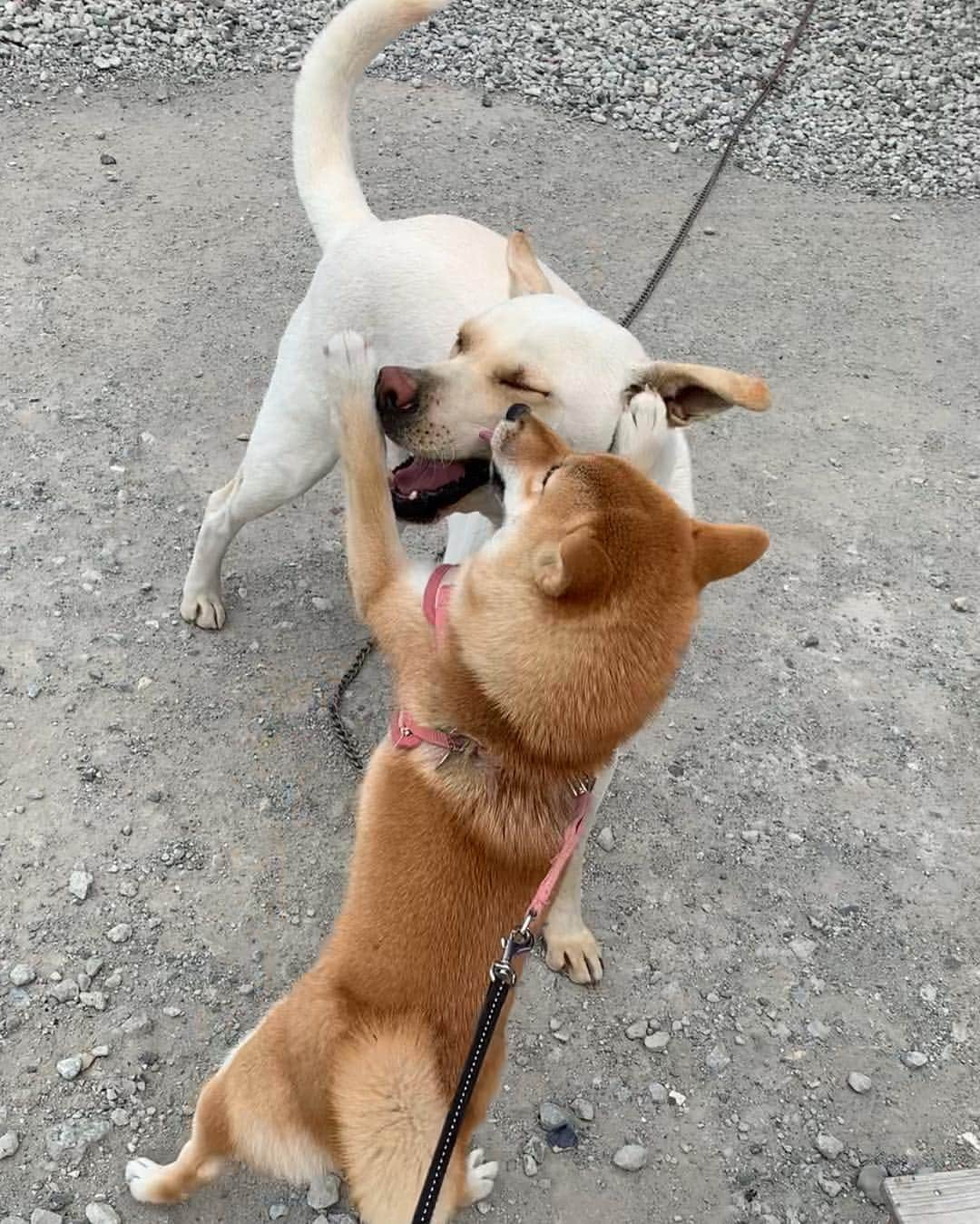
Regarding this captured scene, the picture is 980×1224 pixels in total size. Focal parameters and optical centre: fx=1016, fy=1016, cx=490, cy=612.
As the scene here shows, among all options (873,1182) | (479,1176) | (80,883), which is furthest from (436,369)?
(873,1182)

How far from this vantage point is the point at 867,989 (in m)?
3.12

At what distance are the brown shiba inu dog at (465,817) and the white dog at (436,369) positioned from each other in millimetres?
464

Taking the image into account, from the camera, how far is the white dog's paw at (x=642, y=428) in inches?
104

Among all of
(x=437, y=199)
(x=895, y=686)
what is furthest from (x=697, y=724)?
(x=437, y=199)

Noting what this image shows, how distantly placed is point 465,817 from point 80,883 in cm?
151

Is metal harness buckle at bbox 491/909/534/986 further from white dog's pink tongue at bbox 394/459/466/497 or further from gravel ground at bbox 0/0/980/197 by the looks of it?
gravel ground at bbox 0/0/980/197

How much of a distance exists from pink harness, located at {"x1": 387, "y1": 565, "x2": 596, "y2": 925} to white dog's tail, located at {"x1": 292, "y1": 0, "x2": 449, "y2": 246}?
1.70 meters

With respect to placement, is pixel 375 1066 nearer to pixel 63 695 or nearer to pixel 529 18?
pixel 63 695

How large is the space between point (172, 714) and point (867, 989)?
2427mm

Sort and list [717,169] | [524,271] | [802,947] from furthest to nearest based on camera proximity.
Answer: [717,169], [802,947], [524,271]

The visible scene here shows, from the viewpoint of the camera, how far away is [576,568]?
1874mm

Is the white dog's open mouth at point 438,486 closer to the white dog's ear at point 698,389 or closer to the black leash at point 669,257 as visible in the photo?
the white dog's ear at point 698,389

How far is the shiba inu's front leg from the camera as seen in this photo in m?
2.44

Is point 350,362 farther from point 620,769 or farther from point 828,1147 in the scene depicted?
point 828,1147
